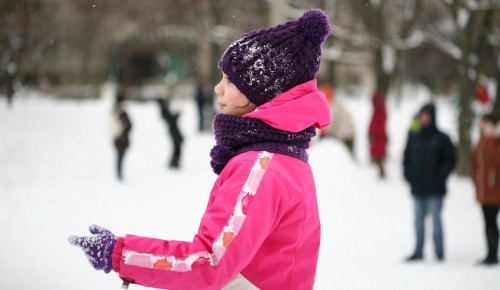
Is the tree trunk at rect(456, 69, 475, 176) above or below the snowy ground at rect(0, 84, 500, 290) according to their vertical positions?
above

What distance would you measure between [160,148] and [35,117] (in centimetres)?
401

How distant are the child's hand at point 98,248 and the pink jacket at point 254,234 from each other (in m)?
0.02

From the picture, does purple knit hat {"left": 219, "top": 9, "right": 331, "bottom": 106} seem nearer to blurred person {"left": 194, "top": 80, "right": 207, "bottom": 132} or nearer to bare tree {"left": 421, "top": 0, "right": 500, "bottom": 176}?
bare tree {"left": 421, "top": 0, "right": 500, "bottom": 176}

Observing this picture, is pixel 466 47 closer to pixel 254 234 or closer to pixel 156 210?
pixel 156 210

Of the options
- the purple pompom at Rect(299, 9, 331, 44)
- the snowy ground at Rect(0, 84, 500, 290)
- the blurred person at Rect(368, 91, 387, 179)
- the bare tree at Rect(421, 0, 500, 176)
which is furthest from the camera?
the blurred person at Rect(368, 91, 387, 179)

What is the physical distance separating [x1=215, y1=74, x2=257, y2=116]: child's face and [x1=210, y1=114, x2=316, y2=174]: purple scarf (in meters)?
0.07

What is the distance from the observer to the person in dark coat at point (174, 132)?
1448 cm

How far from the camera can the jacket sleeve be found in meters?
1.79

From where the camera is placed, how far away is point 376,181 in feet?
46.3

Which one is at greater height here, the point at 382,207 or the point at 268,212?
the point at 268,212

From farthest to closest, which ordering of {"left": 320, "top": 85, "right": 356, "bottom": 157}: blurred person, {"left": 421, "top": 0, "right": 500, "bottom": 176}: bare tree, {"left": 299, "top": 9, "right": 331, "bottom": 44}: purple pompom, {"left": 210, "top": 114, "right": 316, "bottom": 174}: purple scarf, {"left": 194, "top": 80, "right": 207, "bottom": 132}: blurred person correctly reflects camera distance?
{"left": 194, "top": 80, "right": 207, "bottom": 132}: blurred person < {"left": 320, "top": 85, "right": 356, "bottom": 157}: blurred person < {"left": 421, "top": 0, "right": 500, "bottom": 176}: bare tree < {"left": 299, "top": 9, "right": 331, "bottom": 44}: purple pompom < {"left": 210, "top": 114, "right": 316, "bottom": 174}: purple scarf

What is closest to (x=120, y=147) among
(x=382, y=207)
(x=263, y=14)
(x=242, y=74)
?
(x=382, y=207)

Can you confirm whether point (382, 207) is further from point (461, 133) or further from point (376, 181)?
point (461, 133)

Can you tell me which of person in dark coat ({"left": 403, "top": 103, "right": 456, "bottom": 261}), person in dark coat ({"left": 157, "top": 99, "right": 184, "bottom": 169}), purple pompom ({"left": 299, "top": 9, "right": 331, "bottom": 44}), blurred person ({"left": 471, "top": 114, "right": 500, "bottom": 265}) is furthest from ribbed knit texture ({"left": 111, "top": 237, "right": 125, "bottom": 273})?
person in dark coat ({"left": 157, "top": 99, "right": 184, "bottom": 169})
